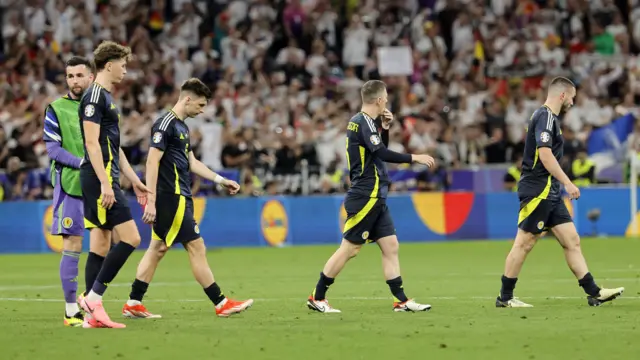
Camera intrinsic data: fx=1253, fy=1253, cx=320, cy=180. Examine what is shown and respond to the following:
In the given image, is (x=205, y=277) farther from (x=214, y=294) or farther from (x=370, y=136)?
(x=370, y=136)

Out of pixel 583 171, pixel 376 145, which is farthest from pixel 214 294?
pixel 583 171

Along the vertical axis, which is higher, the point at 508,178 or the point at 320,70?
the point at 320,70

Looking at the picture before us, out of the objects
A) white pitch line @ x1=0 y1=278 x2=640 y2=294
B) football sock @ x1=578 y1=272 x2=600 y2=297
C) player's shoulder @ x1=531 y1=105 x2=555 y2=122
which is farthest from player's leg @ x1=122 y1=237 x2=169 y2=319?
white pitch line @ x1=0 y1=278 x2=640 y2=294

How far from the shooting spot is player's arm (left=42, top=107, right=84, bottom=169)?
11492mm

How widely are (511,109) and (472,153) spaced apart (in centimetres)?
196

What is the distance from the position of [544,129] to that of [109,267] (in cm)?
453

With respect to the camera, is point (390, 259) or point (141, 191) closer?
point (141, 191)

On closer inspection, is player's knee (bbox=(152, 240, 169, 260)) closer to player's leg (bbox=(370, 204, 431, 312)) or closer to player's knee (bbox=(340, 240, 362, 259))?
player's knee (bbox=(340, 240, 362, 259))

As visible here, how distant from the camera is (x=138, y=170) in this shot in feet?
82.1

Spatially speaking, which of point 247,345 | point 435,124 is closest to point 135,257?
point 435,124

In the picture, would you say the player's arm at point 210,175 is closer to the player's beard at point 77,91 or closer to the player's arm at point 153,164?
the player's arm at point 153,164

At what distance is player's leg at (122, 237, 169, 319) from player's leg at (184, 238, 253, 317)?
29cm

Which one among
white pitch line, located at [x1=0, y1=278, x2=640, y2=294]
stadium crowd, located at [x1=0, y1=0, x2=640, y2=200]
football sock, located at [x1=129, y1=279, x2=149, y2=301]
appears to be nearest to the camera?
football sock, located at [x1=129, y1=279, x2=149, y2=301]

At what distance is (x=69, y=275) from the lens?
37.5 feet
